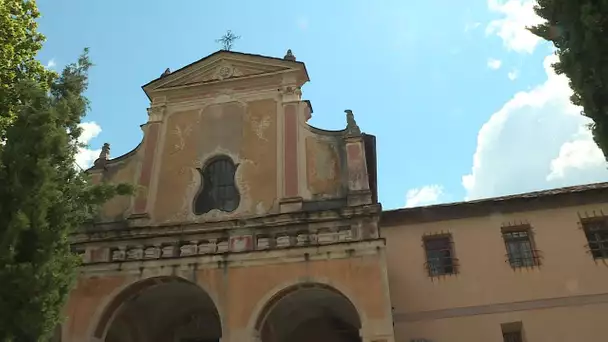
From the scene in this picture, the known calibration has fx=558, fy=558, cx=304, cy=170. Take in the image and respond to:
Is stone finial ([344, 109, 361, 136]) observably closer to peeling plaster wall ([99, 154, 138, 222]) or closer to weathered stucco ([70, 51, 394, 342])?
weathered stucco ([70, 51, 394, 342])

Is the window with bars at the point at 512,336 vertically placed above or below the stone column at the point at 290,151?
below

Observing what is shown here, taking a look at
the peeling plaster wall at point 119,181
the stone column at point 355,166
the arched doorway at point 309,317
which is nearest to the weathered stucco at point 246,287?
the arched doorway at point 309,317

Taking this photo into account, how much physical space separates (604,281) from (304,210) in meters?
8.12

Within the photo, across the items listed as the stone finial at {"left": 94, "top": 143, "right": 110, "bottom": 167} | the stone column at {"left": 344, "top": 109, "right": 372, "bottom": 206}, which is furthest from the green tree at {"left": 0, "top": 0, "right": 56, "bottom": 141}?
the stone column at {"left": 344, "top": 109, "right": 372, "bottom": 206}

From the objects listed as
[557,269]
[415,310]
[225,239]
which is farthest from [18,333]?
[557,269]

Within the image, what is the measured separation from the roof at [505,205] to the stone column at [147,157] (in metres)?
6.75

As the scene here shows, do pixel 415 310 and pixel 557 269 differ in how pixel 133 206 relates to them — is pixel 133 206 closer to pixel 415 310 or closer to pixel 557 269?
pixel 415 310

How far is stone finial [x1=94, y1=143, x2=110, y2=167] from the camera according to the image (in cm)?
1556

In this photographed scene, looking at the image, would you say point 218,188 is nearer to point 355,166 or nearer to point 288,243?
point 288,243

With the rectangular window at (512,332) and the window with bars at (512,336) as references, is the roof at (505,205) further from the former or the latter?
the window with bars at (512,336)

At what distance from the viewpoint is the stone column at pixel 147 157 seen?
14695 millimetres

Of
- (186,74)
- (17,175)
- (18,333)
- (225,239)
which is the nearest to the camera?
(18,333)

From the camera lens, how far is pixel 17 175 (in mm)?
9602

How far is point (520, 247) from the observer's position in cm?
1549
